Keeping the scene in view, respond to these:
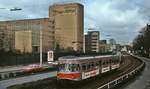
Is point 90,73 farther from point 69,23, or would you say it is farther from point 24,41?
point 24,41

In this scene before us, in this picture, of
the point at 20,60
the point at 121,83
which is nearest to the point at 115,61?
the point at 121,83

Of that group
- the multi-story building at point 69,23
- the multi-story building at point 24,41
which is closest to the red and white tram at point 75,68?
the multi-story building at point 69,23

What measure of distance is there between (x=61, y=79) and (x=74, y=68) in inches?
67.0

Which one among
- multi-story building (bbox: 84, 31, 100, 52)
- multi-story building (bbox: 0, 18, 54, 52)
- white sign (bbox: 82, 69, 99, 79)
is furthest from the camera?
multi-story building (bbox: 84, 31, 100, 52)

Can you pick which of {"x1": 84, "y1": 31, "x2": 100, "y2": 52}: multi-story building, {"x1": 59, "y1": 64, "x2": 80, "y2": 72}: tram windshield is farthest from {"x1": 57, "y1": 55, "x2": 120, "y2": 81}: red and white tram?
{"x1": 84, "y1": 31, "x2": 100, "y2": 52}: multi-story building

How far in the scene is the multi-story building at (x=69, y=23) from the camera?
239 feet

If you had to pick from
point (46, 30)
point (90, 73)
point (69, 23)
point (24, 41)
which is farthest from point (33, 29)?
point (90, 73)

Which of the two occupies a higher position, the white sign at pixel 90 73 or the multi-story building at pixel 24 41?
the multi-story building at pixel 24 41

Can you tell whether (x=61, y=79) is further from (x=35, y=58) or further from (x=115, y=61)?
(x=35, y=58)

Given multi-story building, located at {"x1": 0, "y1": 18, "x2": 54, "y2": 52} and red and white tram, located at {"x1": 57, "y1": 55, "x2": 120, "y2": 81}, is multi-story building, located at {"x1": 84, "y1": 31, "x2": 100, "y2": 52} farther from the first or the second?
red and white tram, located at {"x1": 57, "y1": 55, "x2": 120, "y2": 81}

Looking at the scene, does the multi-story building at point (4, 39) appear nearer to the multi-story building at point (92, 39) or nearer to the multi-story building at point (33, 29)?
the multi-story building at point (33, 29)

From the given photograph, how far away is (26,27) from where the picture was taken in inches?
5157

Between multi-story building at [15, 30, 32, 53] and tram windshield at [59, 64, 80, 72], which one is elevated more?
multi-story building at [15, 30, 32, 53]

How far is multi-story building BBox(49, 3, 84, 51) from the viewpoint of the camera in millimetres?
72938
